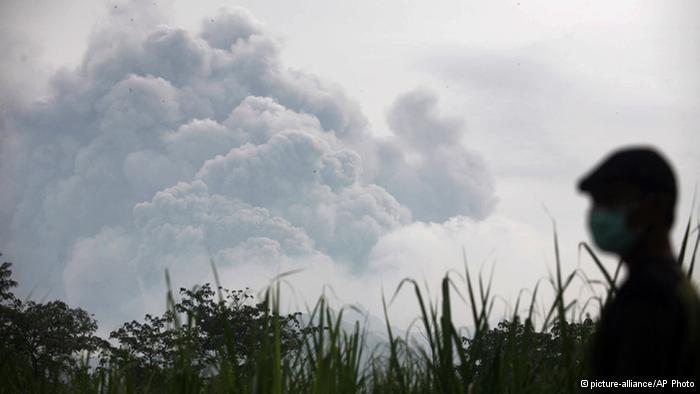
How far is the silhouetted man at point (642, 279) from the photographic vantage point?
7.25ft

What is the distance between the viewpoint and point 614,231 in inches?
93.4

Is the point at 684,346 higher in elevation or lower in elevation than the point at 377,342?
lower

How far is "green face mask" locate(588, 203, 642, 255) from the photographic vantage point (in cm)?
236

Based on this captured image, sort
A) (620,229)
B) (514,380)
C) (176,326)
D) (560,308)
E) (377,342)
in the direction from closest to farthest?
(620,229) → (176,326) → (560,308) → (514,380) → (377,342)

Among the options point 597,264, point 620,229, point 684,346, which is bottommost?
point 684,346

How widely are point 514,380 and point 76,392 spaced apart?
A: 381 cm

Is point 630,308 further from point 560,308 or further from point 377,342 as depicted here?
point 377,342

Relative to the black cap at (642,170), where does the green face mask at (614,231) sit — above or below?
below

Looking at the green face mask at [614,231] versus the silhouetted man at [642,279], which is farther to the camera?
the green face mask at [614,231]

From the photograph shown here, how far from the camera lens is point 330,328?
498cm

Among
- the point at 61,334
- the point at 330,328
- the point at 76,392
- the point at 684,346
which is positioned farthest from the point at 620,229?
the point at 61,334

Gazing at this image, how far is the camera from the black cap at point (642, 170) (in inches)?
91.2

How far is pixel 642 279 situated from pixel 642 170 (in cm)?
33

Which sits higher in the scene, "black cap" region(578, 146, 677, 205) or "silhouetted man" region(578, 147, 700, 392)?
"black cap" region(578, 146, 677, 205)
